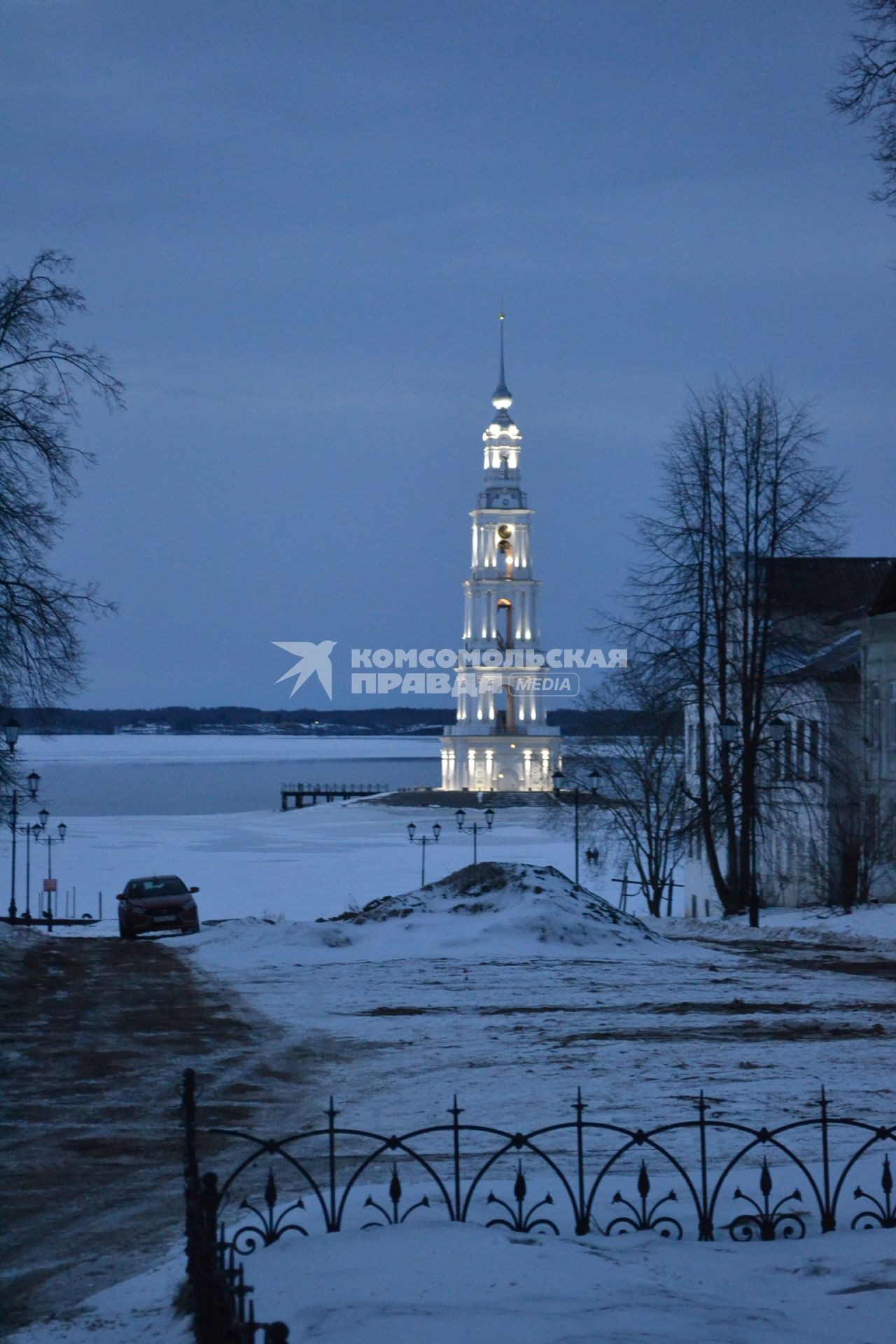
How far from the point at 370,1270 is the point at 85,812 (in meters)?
103

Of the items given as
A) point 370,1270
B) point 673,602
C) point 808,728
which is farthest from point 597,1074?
point 808,728

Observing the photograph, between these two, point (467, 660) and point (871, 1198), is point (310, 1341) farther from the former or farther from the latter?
point (467, 660)

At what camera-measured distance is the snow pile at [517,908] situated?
24.3 meters

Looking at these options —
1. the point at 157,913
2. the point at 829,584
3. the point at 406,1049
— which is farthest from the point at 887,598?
the point at 406,1049

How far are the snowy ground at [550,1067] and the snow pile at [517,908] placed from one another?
0.26 feet

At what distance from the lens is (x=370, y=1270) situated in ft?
21.0

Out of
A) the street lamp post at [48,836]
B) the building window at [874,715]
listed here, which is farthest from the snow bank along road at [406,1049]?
the building window at [874,715]

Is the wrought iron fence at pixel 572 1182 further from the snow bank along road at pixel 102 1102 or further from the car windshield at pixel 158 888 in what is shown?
the car windshield at pixel 158 888

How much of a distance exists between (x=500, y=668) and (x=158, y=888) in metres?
65.3

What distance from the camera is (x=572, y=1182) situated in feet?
29.2

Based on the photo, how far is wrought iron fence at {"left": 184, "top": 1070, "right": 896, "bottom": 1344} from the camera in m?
7.20

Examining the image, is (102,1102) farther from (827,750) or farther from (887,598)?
(887,598)

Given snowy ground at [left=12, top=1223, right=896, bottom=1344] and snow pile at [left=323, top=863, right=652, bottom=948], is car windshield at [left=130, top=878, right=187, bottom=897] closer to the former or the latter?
snow pile at [left=323, top=863, right=652, bottom=948]

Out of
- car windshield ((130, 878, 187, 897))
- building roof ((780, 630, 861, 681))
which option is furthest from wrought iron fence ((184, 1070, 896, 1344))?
building roof ((780, 630, 861, 681))
